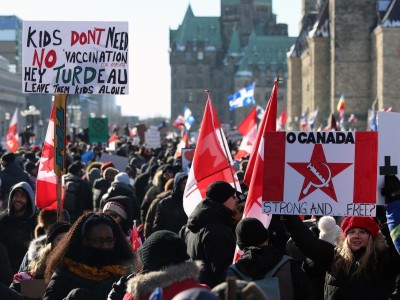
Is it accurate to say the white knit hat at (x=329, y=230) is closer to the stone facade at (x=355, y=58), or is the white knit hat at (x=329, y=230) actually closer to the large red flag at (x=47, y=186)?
the large red flag at (x=47, y=186)

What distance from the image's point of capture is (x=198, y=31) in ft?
471

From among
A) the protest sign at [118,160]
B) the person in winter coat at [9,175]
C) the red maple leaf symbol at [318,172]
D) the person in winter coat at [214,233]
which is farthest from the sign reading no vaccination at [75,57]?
the protest sign at [118,160]

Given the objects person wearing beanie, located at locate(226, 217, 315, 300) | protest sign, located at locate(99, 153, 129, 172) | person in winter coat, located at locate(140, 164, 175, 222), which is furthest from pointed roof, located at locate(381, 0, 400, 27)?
person wearing beanie, located at locate(226, 217, 315, 300)

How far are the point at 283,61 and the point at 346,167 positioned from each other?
134 meters

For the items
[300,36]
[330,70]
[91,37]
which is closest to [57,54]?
[91,37]

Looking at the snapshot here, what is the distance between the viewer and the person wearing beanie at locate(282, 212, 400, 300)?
6895mm

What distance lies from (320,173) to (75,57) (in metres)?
4.10

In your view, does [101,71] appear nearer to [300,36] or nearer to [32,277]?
[32,277]

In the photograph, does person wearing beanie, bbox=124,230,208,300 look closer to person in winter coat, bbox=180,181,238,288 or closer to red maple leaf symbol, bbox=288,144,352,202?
red maple leaf symbol, bbox=288,144,352,202

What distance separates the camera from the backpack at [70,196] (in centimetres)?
1350

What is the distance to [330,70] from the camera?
73750mm

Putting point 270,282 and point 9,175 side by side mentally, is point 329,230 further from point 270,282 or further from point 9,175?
point 9,175

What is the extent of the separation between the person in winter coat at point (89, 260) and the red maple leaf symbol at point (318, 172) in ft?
4.50

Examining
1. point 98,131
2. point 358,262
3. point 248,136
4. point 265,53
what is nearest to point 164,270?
point 358,262
